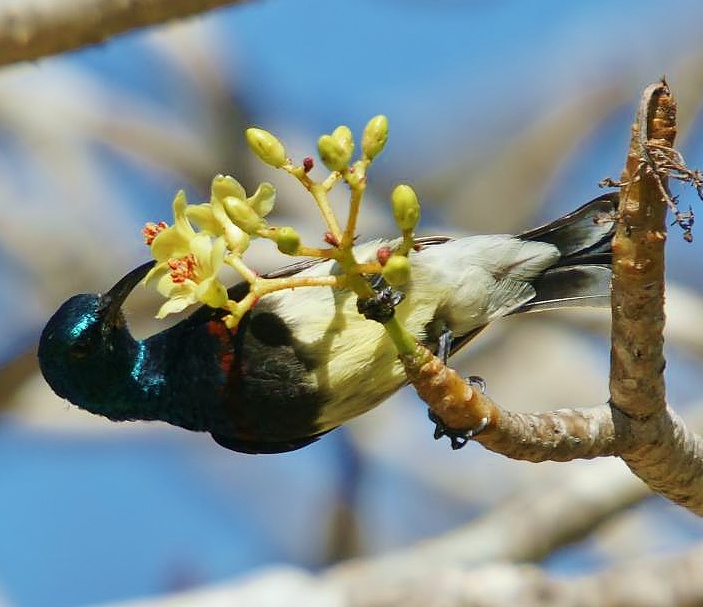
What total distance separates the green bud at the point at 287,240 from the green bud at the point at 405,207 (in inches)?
7.6

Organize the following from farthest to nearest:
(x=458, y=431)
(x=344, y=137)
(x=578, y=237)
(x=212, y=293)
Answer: (x=578, y=237)
(x=458, y=431)
(x=212, y=293)
(x=344, y=137)

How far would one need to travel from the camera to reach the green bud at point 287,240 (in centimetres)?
229

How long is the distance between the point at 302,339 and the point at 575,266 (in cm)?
98

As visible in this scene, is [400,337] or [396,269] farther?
[400,337]

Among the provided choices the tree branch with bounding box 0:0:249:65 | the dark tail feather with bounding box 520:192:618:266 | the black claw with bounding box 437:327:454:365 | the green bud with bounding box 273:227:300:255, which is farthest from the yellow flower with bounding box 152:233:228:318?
the dark tail feather with bounding box 520:192:618:266

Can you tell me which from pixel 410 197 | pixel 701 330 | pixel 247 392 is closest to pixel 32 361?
pixel 247 392

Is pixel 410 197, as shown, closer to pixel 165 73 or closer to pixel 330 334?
pixel 330 334

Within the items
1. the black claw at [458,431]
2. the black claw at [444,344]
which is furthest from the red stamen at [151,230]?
the black claw at [444,344]

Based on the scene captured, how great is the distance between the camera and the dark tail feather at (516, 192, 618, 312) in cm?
388

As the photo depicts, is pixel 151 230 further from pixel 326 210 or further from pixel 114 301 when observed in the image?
pixel 114 301

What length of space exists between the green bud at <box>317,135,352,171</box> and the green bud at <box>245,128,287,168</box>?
18 centimetres

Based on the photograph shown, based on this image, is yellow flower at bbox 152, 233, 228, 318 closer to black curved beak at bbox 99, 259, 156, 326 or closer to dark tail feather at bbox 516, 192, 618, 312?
black curved beak at bbox 99, 259, 156, 326

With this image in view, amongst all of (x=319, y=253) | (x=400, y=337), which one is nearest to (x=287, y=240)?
(x=319, y=253)

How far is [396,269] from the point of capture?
2.25m
